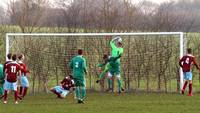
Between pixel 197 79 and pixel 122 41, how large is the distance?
415 cm

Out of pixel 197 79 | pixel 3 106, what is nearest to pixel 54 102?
pixel 3 106

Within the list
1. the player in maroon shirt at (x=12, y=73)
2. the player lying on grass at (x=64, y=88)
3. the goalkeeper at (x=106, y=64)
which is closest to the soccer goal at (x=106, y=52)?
the goalkeeper at (x=106, y=64)

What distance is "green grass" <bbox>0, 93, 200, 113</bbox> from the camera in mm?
18866

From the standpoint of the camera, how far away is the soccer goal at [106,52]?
2761 cm

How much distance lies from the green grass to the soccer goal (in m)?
2.78

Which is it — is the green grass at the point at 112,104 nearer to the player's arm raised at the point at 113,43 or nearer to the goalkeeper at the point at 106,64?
the goalkeeper at the point at 106,64

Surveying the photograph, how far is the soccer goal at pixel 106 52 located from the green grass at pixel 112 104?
109 inches

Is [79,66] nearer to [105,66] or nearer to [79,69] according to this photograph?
[79,69]

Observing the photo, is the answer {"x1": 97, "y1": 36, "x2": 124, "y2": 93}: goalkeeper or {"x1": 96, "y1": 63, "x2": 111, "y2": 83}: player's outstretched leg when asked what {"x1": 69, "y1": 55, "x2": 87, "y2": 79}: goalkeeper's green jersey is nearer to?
{"x1": 97, "y1": 36, "x2": 124, "y2": 93}: goalkeeper

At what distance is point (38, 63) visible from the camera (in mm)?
27859

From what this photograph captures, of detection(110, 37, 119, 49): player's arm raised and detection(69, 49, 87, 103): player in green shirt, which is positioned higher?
detection(110, 37, 119, 49): player's arm raised

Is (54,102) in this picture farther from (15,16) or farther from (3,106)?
(15,16)

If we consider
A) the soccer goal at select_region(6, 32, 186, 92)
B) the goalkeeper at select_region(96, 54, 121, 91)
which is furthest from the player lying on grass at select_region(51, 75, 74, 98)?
the soccer goal at select_region(6, 32, 186, 92)

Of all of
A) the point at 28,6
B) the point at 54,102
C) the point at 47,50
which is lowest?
the point at 54,102
